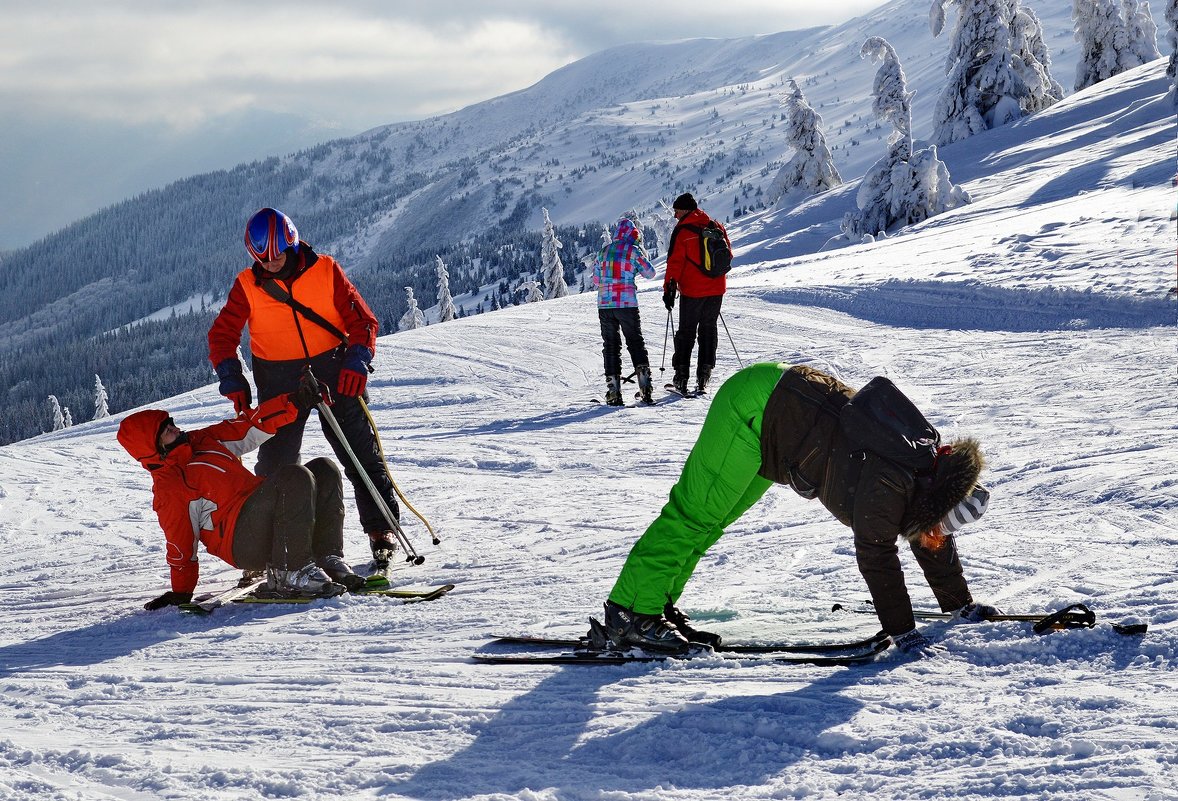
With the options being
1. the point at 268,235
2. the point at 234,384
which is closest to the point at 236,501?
the point at 234,384

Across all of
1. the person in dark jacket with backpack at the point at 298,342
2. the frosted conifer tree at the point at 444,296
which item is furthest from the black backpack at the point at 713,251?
the frosted conifer tree at the point at 444,296

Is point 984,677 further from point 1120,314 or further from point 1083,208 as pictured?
point 1083,208

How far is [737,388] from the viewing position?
138 inches

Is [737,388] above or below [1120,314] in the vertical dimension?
above

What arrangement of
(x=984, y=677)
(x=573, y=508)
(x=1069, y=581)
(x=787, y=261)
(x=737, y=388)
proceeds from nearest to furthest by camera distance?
(x=984, y=677), (x=737, y=388), (x=1069, y=581), (x=573, y=508), (x=787, y=261)

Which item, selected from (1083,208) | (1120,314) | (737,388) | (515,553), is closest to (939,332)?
(1120,314)

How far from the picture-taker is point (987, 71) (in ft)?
113

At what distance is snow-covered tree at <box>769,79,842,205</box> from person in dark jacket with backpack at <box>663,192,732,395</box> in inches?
1388

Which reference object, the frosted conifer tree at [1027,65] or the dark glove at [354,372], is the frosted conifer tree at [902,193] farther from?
the dark glove at [354,372]

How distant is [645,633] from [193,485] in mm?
2591

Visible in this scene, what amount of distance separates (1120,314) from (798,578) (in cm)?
775

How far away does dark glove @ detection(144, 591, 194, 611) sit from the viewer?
16.5 feet

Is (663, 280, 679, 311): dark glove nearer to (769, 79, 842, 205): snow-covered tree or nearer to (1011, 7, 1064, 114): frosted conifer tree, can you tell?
(1011, 7, 1064, 114): frosted conifer tree

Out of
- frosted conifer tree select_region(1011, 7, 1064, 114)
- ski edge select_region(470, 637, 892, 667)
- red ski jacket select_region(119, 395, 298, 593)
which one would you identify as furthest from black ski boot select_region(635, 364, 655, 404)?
frosted conifer tree select_region(1011, 7, 1064, 114)
